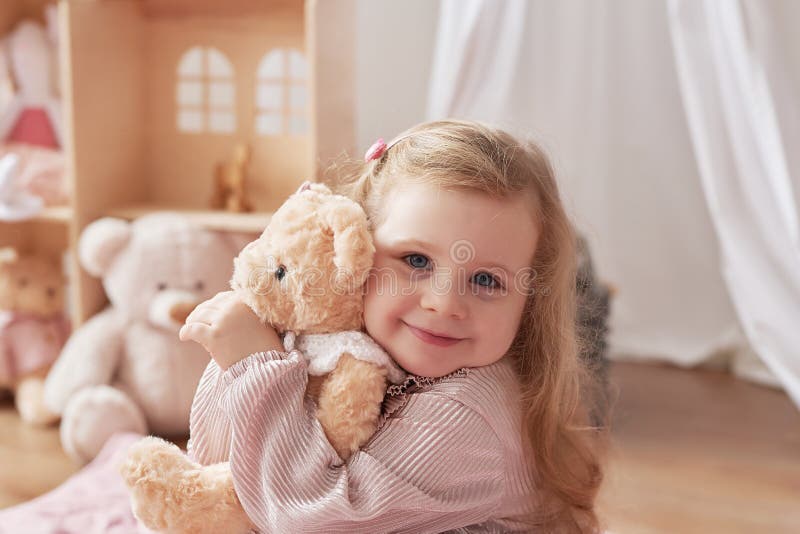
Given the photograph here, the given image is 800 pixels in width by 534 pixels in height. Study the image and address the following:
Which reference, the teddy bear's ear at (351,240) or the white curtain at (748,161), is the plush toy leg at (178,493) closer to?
the teddy bear's ear at (351,240)

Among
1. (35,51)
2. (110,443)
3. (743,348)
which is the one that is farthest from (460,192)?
(743,348)

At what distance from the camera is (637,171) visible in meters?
2.38

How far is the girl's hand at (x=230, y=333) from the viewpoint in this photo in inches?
35.2

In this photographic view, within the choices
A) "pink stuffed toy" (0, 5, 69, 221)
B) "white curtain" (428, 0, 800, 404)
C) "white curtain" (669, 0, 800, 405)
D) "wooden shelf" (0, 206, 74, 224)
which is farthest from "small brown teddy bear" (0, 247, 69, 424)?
"white curtain" (669, 0, 800, 405)

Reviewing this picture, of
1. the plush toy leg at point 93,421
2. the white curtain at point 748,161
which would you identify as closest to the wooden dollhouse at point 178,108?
the plush toy leg at point 93,421

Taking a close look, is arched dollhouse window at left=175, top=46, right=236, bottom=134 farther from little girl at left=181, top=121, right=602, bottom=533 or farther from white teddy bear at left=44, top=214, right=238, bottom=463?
little girl at left=181, top=121, right=602, bottom=533

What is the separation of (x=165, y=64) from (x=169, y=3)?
14 cm

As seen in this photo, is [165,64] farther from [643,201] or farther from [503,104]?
[643,201]

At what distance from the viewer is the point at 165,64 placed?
1985mm

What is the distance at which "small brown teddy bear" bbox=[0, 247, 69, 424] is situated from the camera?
191 centimetres

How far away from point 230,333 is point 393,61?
1.65 metres

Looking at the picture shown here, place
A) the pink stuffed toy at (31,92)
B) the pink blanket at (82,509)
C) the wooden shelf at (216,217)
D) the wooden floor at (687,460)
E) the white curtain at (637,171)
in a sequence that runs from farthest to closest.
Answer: the white curtain at (637,171) < the pink stuffed toy at (31,92) < the wooden shelf at (216,217) < the wooden floor at (687,460) < the pink blanket at (82,509)

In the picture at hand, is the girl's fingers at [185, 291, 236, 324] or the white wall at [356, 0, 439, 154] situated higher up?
the white wall at [356, 0, 439, 154]

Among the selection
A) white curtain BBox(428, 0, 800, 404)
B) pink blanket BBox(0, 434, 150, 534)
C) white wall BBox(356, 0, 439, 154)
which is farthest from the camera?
white wall BBox(356, 0, 439, 154)
